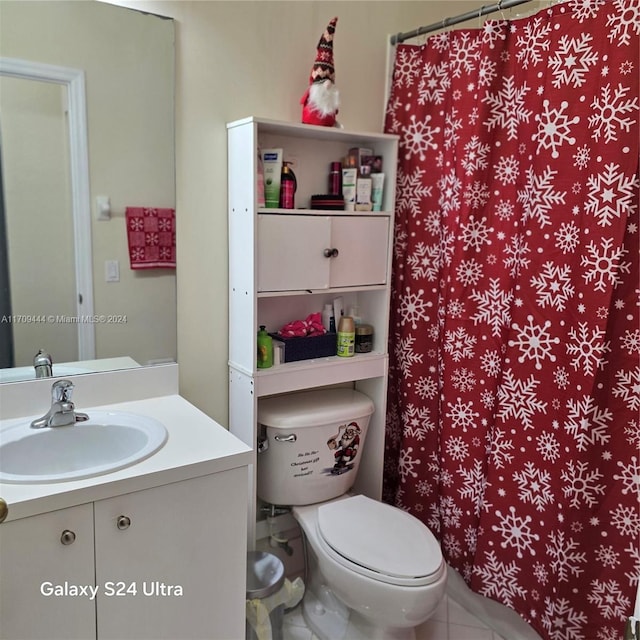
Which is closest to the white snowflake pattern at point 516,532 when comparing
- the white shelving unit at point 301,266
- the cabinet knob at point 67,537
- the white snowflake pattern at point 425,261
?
the white shelving unit at point 301,266

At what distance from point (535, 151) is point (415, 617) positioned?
1377 mm

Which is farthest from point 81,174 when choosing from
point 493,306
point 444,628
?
point 444,628

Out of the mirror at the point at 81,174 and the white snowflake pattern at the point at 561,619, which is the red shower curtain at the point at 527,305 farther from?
the mirror at the point at 81,174

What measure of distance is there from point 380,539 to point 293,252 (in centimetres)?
91

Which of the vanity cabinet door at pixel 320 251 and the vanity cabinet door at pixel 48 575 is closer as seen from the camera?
the vanity cabinet door at pixel 48 575

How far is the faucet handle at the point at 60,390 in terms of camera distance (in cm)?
145

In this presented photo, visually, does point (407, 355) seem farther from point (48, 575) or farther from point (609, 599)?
point (48, 575)

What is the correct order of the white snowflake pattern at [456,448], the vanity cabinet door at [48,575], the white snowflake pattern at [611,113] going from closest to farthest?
the vanity cabinet door at [48,575]
the white snowflake pattern at [611,113]
the white snowflake pattern at [456,448]

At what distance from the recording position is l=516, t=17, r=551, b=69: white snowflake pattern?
161 centimetres

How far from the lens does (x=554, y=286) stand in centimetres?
163

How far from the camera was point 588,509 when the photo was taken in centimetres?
163

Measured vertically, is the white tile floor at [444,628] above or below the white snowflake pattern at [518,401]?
below

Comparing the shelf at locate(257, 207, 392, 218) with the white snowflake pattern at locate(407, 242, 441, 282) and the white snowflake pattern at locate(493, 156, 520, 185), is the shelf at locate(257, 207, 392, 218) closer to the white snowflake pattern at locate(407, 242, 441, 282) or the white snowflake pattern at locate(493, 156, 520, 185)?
the white snowflake pattern at locate(407, 242, 441, 282)

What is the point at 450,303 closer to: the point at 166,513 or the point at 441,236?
the point at 441,236
